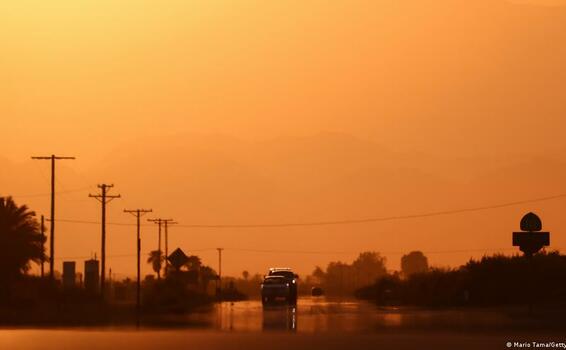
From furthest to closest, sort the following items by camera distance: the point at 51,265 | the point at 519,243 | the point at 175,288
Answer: the point at 175,288 < the point at 51,265 < the point at 519,243

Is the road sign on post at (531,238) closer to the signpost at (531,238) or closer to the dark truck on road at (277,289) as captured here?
the signpost at (531,238)

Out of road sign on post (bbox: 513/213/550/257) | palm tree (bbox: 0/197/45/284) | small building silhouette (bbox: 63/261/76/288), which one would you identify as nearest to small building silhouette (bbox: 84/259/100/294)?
small building silhouette (bbox: 63/261/76/288)

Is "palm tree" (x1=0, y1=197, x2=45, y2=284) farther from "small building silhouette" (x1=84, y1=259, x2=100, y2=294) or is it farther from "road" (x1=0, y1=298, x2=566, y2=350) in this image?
"road" (x1=0, y1=298, x2=566, y2=350)

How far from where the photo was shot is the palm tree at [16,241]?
83.1m

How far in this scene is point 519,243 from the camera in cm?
5903

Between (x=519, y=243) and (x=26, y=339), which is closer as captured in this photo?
(x=26, y=339)

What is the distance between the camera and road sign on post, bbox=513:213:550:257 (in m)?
58.3

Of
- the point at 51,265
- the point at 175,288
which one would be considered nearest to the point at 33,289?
the point at 51,265

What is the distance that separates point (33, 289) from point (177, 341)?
57.3 metres

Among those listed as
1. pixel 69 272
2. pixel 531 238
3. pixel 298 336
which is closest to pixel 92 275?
pixel 69 272

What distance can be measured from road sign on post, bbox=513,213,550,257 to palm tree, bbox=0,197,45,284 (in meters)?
37.6

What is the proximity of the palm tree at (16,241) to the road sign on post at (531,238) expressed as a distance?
37.6m

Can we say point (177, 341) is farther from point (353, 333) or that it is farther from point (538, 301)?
point (538, 301)

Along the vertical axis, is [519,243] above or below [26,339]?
→ above
